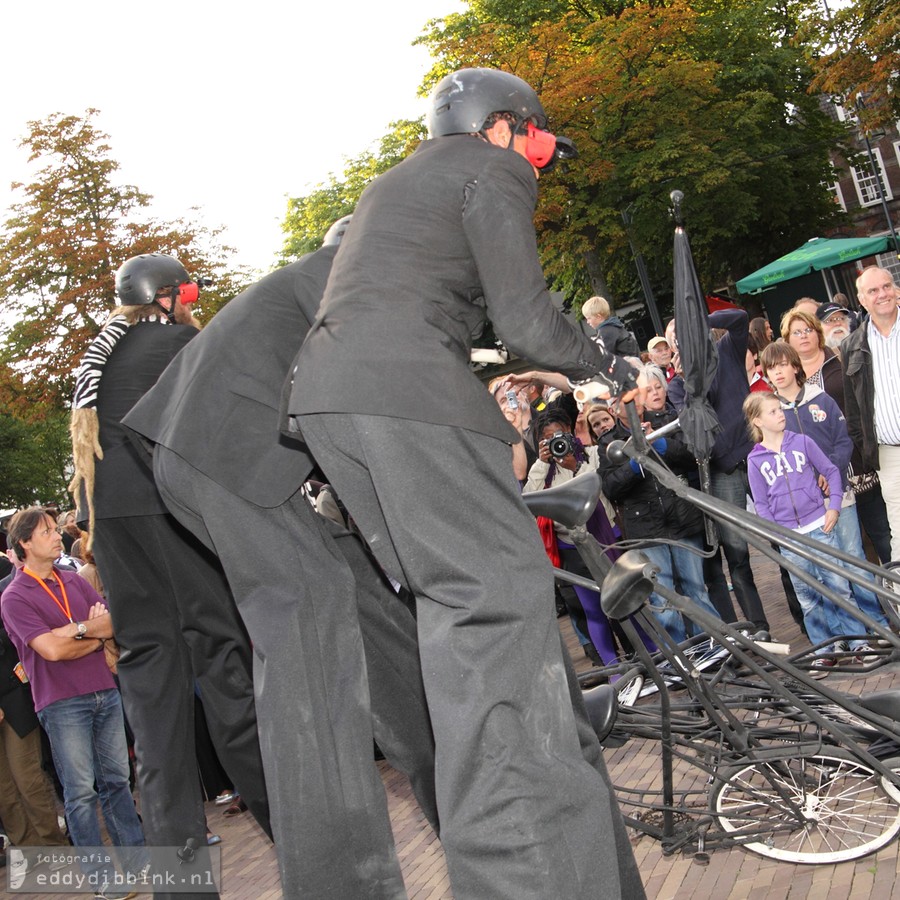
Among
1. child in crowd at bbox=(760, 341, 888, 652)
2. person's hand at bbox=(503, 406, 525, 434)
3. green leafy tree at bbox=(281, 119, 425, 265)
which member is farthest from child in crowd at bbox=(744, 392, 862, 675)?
green leafy tree at bbox=(281, 119, 425, 265)

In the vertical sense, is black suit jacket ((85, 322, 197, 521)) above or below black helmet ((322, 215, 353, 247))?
below

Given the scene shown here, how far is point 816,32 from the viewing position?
1137 inches

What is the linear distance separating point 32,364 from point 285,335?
26.0 metres

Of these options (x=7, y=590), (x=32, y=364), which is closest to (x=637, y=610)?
(x=7, y=590)

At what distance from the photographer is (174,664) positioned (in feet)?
14.8

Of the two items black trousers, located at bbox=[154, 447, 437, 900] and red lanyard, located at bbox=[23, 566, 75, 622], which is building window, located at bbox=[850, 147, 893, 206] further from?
black trousers, located at bbox=[154, 447, 437, 900]

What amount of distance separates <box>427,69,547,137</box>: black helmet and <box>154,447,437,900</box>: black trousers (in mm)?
1230

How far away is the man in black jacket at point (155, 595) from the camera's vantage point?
14.1 feet

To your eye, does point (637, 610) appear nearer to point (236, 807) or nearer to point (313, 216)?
point (236, 807)

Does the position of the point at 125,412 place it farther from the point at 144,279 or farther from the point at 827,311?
the point at 827,311

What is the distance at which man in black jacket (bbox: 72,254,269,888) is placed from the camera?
430 centimetres

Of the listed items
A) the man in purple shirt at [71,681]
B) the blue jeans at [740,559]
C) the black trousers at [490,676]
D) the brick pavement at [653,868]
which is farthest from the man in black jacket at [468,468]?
the blue jeans at [740,559]

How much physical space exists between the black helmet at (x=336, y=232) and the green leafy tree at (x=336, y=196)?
3566 centimetres

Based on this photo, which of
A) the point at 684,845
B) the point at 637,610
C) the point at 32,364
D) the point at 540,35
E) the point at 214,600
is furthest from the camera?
the point at 540,35
